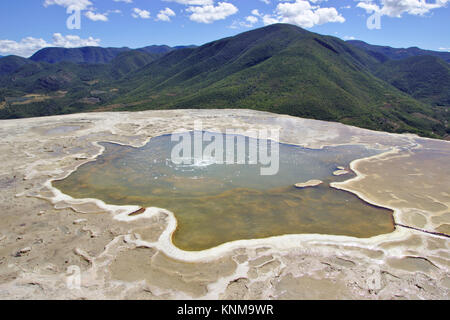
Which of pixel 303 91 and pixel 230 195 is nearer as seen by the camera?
pixel 230 195

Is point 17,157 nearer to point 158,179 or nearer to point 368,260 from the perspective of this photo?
point 158,179

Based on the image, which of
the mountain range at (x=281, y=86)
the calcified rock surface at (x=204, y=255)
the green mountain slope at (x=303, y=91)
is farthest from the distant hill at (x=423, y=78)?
the calcified rock surface at (x=204, y=255)
